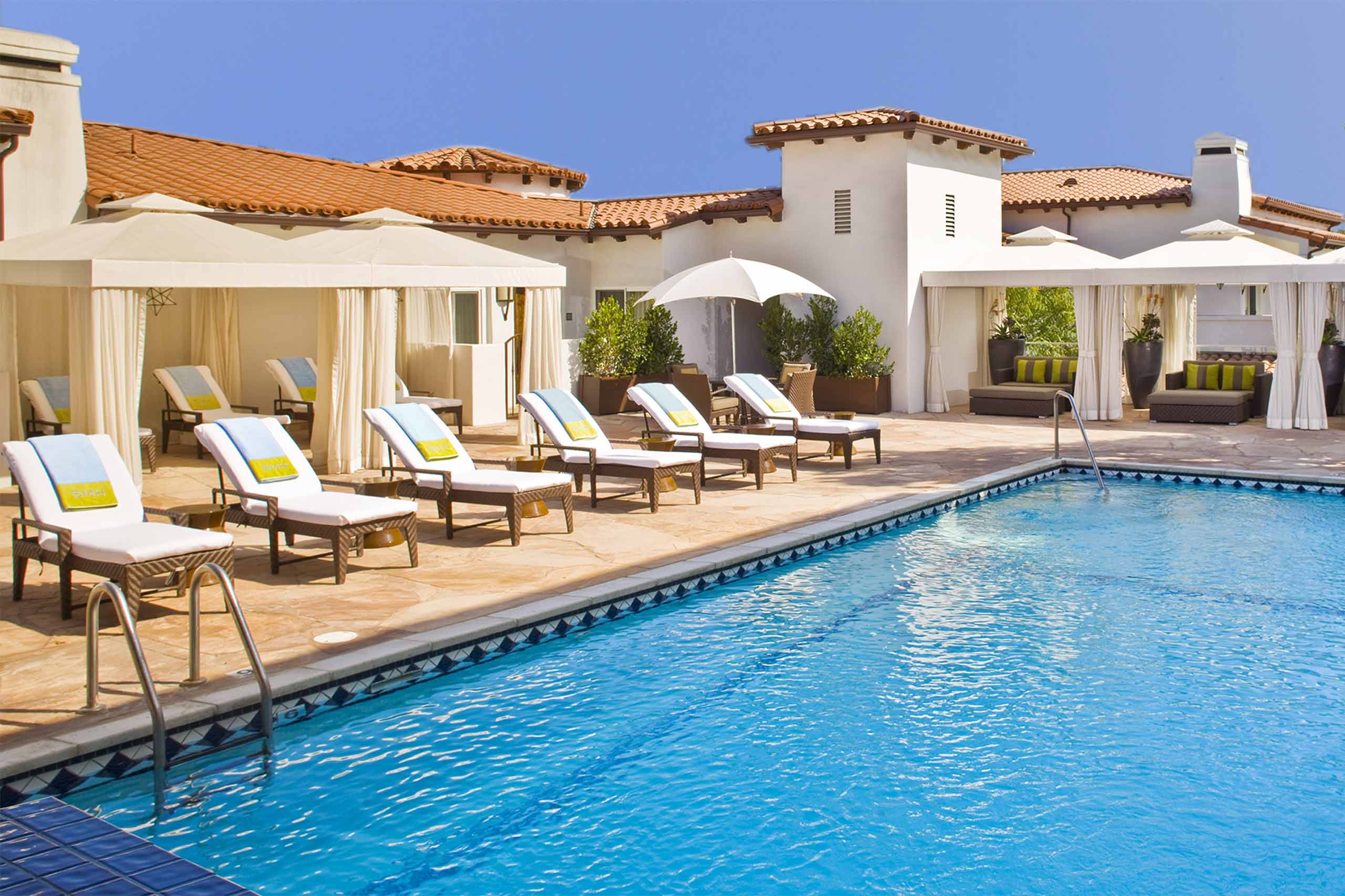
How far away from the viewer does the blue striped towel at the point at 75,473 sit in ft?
30.1

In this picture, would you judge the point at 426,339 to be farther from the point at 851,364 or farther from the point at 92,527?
the point at 92,527

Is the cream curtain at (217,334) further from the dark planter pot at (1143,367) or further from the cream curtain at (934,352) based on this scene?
the dark planter pot at (1143,367)

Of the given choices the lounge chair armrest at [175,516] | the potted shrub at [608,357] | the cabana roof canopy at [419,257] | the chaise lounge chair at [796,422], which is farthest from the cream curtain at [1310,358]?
the lounge chair armrest at [175,516]

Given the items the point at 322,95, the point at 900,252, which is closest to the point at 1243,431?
Result: the point at 900,252

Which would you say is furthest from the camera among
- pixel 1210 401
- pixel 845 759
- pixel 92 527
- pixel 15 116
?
pixel 1210 401

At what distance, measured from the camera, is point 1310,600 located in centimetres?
995

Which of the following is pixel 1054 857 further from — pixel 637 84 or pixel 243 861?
pixel 637 84

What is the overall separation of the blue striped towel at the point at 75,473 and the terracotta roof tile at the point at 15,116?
5782mm

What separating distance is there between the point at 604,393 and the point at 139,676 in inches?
623

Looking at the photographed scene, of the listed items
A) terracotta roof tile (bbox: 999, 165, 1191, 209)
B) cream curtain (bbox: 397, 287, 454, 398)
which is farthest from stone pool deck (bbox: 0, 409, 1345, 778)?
terracotta roof tile (bbox: 999, 165, 1191, 209)

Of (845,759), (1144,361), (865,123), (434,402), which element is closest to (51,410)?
(434,402)

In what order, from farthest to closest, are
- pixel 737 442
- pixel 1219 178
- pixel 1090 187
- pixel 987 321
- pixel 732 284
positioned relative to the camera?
pixel 1090 187
pixel 1219 178
pixel 987 321
pixel 732 284
pixel 737 442

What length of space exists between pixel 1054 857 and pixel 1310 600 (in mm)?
5347

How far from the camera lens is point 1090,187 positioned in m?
32.6
